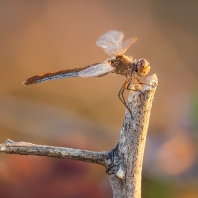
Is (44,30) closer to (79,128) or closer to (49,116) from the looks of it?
(49,116)

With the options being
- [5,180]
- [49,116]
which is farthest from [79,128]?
[5,180]

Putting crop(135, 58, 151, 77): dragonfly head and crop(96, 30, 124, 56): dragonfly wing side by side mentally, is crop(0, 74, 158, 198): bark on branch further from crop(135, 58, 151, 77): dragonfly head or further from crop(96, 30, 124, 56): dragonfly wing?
crop(96, 30, 124, 56): dragonfly wing

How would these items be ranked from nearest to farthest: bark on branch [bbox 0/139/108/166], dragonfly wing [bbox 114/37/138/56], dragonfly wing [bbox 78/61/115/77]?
1. bark on branch [bbox 0/139/108/166]
2. dragonfly wing [bbox 78/61/115/77]
3. dragonfly wing [bbox 114/37/138/56]

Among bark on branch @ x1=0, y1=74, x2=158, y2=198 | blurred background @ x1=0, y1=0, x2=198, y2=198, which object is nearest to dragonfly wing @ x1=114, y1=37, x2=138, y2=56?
bark on branch @ x1=0, y1=74, x2=158, y2=198

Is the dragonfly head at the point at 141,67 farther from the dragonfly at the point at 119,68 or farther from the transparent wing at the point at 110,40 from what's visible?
the transparent wing at the point at 110,40

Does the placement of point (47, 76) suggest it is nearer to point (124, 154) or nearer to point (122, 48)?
point (122, 48)

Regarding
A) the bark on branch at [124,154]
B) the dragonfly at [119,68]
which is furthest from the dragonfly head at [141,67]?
the bark on branch at [124,154]

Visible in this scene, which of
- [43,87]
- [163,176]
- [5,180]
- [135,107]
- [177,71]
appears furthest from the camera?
[177,71]
